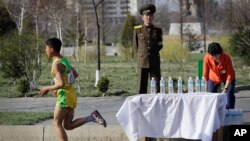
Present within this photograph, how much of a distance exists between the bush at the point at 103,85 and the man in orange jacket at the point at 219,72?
7.37 metres

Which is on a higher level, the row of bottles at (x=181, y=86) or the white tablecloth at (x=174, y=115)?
the row of bottles at (x=181, y=86)

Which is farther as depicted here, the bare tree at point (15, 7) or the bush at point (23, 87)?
the bare tree at point (15, 7)

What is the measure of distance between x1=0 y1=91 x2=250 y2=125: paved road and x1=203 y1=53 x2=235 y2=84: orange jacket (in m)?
2.39

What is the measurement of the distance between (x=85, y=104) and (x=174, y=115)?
7.70m

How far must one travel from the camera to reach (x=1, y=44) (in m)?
20.4

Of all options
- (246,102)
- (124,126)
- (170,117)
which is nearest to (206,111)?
(170,117)

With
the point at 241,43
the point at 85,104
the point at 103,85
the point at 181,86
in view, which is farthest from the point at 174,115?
the point at 241,43

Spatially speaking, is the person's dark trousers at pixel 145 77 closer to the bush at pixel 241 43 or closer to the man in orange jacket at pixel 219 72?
the man in orange jacket at pixel 219 72

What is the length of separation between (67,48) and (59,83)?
5358cm

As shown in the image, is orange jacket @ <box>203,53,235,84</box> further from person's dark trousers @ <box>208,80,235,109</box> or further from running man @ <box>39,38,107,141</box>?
running man @ <box>39,38,107,141</box>

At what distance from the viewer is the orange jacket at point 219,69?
10.1 m

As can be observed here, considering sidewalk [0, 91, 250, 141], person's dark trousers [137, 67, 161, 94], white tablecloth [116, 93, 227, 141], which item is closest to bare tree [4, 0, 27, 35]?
sidewalk [0, 91, 250, 141]

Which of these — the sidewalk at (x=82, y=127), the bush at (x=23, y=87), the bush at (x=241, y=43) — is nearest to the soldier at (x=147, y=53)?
the sidewalk at (x=82, y=127)

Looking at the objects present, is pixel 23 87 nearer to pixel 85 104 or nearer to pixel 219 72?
pixel 85 104
